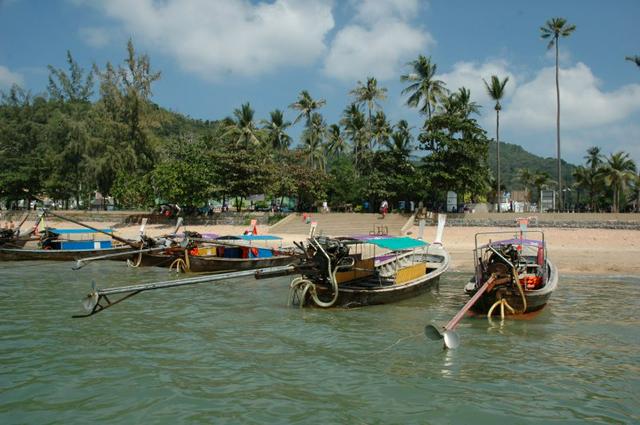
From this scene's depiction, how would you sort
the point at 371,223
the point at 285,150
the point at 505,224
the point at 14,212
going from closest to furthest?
the point at 505,224 < the point at 371,223 < the point at 14,212 < the point at 285,150

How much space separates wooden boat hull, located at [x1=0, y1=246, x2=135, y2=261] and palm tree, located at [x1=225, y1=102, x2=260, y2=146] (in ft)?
79.9

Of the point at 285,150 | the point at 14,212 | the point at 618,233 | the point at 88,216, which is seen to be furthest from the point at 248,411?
the point at 14,212

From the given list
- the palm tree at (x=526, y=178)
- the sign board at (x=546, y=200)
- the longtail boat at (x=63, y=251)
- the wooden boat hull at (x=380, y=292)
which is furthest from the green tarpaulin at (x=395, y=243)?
the palm tree at (x=526, y=178)

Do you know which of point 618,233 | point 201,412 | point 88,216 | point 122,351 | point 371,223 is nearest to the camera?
point 201,412

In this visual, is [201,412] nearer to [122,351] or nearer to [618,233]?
[122,351]

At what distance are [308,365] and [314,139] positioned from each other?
50.2m

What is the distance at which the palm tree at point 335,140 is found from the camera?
59281mm

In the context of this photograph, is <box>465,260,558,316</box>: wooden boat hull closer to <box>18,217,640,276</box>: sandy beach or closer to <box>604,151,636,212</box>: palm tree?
<box>18,217,640,276</box>: sandy beach

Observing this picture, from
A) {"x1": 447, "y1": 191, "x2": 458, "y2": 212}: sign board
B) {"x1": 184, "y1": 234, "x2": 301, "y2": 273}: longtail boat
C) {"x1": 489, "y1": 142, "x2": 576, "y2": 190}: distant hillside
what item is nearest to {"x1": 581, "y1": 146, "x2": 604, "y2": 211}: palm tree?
{"x1": 447, "y1": 191, "x2": 458, "y2": 212}: sign board

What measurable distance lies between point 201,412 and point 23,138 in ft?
245

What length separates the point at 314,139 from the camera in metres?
58.8

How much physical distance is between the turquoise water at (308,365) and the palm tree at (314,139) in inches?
1713

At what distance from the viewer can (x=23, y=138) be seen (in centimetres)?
7069

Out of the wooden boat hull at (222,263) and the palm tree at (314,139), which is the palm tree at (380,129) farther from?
the wooden boat hull at (222,263)
